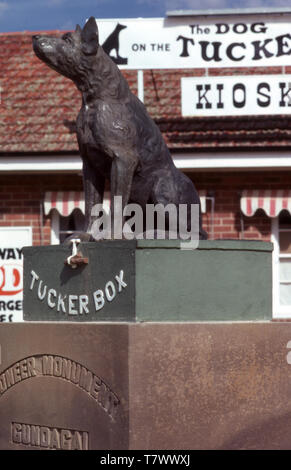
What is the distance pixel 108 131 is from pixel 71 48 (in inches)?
21.5

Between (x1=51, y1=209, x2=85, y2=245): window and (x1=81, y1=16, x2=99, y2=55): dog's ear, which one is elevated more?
(x1=81, y1=16, x2=99, y2=55): dog's ear

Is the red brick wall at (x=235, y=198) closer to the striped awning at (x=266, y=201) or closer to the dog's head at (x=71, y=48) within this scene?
the striped awning at (x=266, y=201)

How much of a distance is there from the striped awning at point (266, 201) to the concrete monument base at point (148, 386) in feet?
22.5

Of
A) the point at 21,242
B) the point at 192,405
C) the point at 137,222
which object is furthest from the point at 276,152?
the point at 192,405

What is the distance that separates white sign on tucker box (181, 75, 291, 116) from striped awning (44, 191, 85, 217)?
1741 mm

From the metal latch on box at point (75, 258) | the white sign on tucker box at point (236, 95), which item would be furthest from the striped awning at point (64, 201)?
the metal latch on box at point (75, 258)

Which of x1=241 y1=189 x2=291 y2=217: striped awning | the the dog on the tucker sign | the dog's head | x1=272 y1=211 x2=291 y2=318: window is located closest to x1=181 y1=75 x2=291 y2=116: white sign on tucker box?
x1=241 y1=189 x2=291 y2=217: striped awning

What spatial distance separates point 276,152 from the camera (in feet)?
38.7

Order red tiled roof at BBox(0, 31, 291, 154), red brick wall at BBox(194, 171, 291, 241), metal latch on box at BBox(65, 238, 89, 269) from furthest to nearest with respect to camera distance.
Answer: red brick wall at BBox(194, 171, 291, 241)
red tiled roof at BBox(0, 31, 291, 154)
metal latch on box at BBox(65, 238, 89, 269)

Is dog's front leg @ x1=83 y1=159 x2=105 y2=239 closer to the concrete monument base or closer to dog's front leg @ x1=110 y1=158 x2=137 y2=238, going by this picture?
dog's front leg @ x1=110 y1=158 x2=137 y2=238

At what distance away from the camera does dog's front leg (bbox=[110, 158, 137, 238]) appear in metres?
5.54

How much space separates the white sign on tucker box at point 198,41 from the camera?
1238 cm

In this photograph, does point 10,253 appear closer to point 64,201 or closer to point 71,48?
point 64,201

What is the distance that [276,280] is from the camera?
12.5 m
